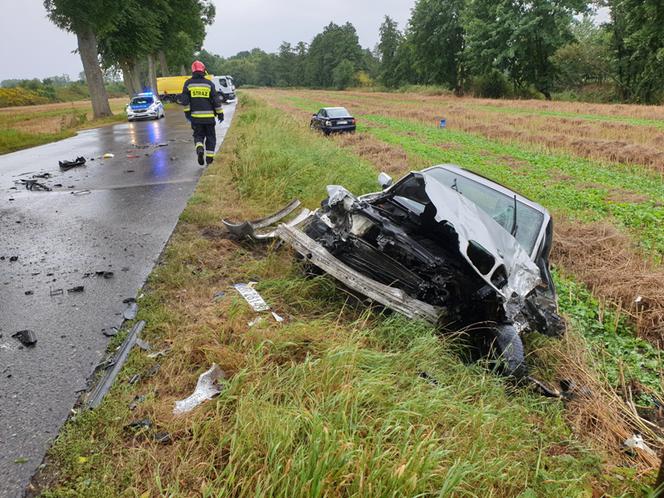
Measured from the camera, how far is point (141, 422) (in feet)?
8.02

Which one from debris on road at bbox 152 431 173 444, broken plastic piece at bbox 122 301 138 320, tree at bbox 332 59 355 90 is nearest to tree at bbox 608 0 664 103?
broken plastic piece at bbox 122 301 138 320

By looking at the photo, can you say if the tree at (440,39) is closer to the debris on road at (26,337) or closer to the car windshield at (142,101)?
the car windshield at (142,101)

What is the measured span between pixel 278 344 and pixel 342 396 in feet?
2.49

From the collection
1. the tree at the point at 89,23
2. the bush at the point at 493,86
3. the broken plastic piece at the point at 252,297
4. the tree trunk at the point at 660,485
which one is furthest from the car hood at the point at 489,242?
the bush at the point at 493,86

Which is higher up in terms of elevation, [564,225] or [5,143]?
[5,143]

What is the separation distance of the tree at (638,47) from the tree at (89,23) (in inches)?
1231

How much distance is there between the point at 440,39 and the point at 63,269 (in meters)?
50.0

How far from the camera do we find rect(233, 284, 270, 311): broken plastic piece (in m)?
3.77

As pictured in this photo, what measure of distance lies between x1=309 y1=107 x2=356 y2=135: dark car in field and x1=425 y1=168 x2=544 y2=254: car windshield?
11.8m

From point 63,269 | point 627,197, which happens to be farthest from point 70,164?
point 627,197

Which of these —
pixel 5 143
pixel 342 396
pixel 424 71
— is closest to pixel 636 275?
pixel 342 396

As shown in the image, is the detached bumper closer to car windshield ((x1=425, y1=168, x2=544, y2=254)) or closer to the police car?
the police car

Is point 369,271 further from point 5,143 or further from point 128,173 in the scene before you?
point 5,143

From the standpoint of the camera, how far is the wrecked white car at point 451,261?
11.2 feet
